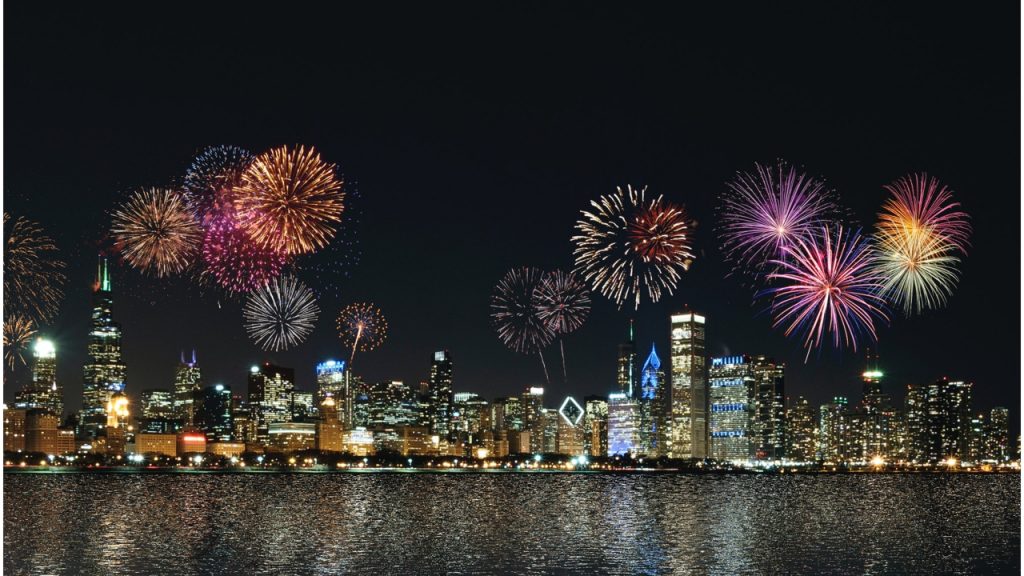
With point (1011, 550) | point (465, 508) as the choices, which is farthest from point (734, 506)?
point (1011, 550)

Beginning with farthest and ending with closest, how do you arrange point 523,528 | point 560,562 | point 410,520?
point 410,520, point 523,528, point 560,562

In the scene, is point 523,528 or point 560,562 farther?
point 523,528

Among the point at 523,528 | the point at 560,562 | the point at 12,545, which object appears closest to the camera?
the point at 560,562

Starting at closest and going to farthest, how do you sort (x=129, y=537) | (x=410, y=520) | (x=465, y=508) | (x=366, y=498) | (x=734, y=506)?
(x=129, y=537) → (x=410, y=520) → (x=465, y=508) → (x=734, y=506) → (x=366, y=498)

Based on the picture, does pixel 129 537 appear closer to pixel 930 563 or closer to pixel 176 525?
A: pixel 176 525

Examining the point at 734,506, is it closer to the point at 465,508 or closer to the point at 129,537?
the point at 465,508

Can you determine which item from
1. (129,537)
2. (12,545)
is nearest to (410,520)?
(129,537)

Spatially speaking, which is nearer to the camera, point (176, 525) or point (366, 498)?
point (176, 525)
